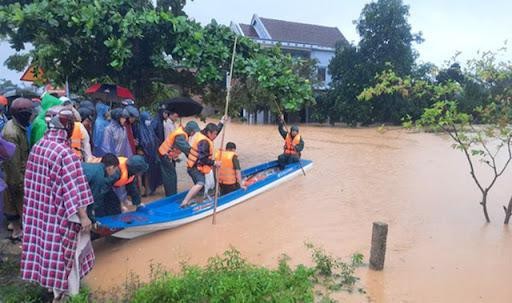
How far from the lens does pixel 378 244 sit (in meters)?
5.35

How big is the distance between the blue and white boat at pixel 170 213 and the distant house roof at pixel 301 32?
74.2ft

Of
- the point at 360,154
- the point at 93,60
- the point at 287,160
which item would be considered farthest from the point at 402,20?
the point at 93,60

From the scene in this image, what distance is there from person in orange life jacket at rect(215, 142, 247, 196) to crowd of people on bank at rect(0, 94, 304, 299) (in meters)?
0.02

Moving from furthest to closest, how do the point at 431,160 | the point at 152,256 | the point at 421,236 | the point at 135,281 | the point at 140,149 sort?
the point at 431,160 < the point at 140,149 < the point at 421,236 < the point at 152,256 < the point at 135,281

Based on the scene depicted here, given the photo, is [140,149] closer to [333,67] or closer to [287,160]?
[287,160]

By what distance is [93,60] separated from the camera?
916 centimetres

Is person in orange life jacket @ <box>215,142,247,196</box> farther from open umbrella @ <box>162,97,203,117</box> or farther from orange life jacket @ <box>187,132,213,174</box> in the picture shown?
open umbrella @ <box>162,97,203,117</box>

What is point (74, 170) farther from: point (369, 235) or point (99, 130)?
point (369, 235)

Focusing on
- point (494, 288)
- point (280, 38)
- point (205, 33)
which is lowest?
point (494, 288)

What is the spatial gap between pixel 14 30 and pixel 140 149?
313 centimetres

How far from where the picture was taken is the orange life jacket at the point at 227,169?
768 cm

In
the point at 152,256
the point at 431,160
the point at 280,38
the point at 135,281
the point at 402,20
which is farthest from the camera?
the point at 280,38

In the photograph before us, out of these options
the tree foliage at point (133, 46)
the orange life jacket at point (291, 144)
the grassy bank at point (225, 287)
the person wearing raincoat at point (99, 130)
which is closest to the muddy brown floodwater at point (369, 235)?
the grassy bank at point (225, 287)

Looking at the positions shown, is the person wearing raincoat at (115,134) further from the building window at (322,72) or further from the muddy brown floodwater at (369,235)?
the building window at (322,72)
